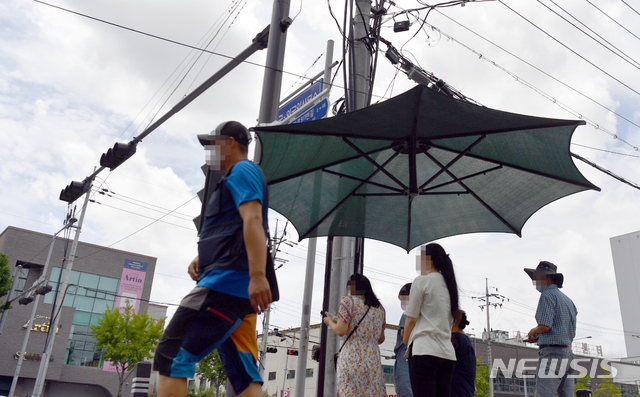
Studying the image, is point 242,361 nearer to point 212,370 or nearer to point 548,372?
point 548,372

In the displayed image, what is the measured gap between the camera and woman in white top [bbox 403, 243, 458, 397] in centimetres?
326

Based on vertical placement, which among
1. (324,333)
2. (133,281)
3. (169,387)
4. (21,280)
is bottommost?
(169,387)

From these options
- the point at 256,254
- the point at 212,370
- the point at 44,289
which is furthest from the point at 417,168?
the point at 212,370

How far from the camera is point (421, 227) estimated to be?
20.7 ft

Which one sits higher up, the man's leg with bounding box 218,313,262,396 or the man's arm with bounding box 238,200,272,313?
the man's arm with bounding box 238,200,272,313

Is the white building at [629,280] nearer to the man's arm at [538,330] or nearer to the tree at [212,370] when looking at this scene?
the tree at [212,370]

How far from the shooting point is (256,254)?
2.06 m

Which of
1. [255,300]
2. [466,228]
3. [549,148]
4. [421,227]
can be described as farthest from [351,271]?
[255,300]

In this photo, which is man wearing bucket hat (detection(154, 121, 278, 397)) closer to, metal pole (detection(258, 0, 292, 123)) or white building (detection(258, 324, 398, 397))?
metal pole (detection(258, 0, 292, 123))

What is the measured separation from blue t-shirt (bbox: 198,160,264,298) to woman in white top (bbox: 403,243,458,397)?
169 cm

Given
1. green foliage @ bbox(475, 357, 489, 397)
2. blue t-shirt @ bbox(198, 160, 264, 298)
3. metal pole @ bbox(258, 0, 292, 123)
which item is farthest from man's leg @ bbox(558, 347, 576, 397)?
green foliage @ bbox(475, 357, 489, 397)

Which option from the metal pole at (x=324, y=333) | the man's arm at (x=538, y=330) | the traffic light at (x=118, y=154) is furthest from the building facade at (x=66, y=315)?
the man's arm at (x=538, y=330)

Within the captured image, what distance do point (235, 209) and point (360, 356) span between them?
259 cm

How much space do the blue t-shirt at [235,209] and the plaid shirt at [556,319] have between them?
3.56 m
